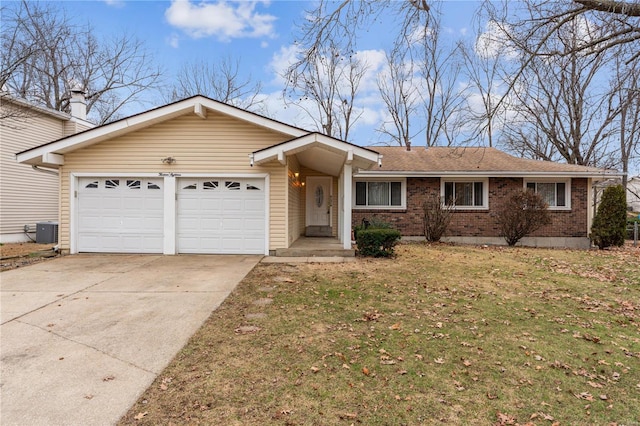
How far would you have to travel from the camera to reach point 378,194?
13719 mm

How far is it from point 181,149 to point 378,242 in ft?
20.3

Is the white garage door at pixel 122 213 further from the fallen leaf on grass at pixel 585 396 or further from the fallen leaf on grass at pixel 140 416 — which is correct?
the fallen leaf on grass at pixel 585 396

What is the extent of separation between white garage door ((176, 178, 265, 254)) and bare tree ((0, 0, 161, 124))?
1315 cm

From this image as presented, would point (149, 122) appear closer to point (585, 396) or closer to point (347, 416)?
point (347, 416)

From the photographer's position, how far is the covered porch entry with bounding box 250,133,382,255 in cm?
879

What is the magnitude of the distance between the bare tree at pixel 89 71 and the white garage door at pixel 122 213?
11255 mm

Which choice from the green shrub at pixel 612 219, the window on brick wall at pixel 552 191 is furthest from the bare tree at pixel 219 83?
the green shrub at pixel 612 219

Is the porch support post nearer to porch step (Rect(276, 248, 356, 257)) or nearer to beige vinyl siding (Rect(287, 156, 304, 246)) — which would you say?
porch step (Rect(276, 248, 356, 257))

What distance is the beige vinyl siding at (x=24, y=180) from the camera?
13062 millimetres

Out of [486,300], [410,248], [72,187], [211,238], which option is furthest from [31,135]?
[486,300]

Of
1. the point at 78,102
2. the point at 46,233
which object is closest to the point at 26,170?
the point at 46,233

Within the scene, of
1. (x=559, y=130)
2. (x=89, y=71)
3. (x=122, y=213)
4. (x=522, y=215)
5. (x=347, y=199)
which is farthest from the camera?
(x=559, y=130)

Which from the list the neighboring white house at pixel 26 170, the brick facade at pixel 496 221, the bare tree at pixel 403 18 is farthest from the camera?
the brick facade at pixel 496 221

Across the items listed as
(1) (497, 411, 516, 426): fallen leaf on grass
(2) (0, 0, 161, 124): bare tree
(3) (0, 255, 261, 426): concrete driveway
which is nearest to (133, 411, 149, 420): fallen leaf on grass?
(3) (0, 255, 261, 426): concrete driveway
